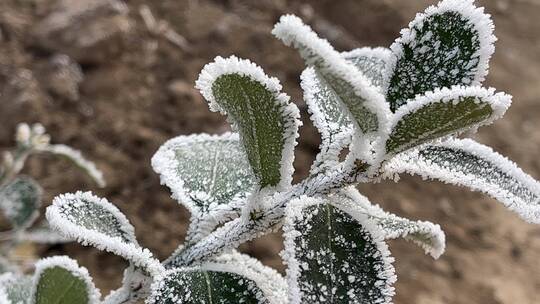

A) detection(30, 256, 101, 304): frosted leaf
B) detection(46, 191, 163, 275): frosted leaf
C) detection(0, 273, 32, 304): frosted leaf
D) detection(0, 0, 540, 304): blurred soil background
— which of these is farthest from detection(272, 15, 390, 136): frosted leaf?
detection(0, 0, 540, 304): blurred soil background

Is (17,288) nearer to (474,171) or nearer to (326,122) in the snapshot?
(326,122)

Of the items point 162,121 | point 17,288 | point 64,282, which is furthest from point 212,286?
point 162,121

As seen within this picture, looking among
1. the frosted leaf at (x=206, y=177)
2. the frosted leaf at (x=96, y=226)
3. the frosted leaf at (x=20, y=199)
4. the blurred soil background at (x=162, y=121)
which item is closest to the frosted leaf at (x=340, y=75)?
the frosted leaf at (x=206, y=177)

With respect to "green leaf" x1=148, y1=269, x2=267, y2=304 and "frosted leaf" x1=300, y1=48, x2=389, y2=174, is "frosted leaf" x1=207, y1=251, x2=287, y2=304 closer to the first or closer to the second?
Answer: "green leaf" x1=148, y1=269, x2=267, y2=304

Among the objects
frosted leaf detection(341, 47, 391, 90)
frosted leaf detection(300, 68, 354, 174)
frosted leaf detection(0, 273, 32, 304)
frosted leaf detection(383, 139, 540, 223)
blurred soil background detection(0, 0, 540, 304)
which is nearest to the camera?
frosted leaf detection(383, 139, 540, 223)

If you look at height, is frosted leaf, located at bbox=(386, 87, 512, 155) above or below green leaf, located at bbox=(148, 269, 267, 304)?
above

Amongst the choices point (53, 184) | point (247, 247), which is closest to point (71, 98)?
point (53, 184)

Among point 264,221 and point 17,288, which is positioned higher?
point 17,288
